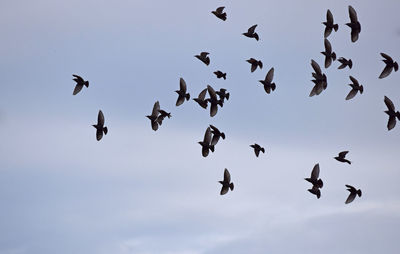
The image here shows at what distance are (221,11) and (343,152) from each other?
12.6 metres

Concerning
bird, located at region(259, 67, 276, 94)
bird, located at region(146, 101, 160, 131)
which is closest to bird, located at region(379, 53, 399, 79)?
bird, located at region(259, 67, 276, 94)

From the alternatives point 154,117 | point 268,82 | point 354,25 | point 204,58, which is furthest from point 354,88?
point 154,117

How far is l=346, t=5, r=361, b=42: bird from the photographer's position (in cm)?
4800

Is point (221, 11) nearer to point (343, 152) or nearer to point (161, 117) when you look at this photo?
point (161, 117)

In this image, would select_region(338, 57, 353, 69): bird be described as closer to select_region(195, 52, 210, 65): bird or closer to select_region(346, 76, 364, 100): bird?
select_region(346, 76, 364, 100): bird

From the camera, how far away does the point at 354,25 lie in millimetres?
48094

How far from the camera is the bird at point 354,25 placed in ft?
157

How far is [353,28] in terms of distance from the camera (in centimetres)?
4806

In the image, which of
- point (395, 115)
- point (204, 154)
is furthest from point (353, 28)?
point (204, 154)

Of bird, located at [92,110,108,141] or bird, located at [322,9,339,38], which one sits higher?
bird, located at [322,9,339,38]

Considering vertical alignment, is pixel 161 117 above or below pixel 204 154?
above

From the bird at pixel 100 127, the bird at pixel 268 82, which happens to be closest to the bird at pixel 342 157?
the bird at pixel 268 82

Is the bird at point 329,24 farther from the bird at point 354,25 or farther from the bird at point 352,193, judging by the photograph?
the bird at point 352,193

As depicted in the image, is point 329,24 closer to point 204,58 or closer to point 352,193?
point 204,58
